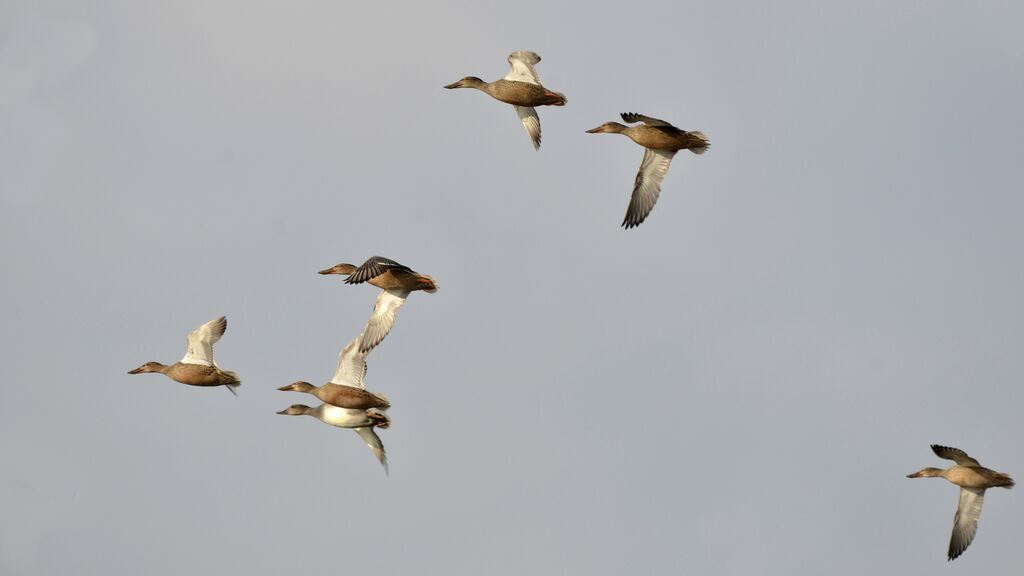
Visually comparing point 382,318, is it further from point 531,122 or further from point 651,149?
point 651,149

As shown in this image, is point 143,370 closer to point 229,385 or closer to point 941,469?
point 229,385

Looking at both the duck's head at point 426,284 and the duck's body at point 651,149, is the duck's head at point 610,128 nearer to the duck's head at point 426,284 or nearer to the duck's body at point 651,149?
the duck's body at point 651,149

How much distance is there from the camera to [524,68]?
3284cm

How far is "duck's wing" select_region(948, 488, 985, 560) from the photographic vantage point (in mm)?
33406

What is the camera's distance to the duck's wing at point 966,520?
A: 33.4 meters

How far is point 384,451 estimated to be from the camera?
114 ft

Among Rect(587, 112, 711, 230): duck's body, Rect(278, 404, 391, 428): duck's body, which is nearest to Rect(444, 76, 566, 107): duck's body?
Rect(587, 112, 711, 230): duck's body

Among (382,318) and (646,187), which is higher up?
(646,187)

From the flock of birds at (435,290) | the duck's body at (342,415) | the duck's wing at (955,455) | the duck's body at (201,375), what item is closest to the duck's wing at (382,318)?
the flock of birds at (435,290)

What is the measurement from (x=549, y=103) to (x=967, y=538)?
32.6 ft

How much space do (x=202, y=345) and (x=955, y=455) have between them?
12.2 meters

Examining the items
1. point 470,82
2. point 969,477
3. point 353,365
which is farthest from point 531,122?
point 969,477

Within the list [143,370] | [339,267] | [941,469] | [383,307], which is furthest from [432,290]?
[941,469]

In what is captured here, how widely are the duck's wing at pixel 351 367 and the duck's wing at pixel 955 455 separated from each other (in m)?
9.10
